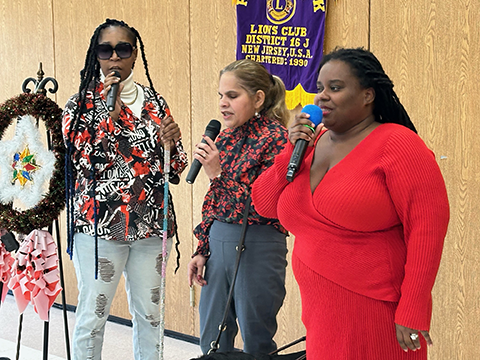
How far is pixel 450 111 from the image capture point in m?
2.71

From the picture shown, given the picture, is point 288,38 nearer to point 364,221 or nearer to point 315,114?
point 315,114

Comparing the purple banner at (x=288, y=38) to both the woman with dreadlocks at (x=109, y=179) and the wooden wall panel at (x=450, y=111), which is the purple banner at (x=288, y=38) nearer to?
the wooden wall panel at (x=450, y=111)

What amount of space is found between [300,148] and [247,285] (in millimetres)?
804

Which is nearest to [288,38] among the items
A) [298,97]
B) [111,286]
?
[298,97]

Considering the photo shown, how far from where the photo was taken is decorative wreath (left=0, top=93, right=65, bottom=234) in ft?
7.67

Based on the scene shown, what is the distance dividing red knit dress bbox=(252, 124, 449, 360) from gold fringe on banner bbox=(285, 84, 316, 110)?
1643mm

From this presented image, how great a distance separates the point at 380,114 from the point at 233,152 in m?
0.78

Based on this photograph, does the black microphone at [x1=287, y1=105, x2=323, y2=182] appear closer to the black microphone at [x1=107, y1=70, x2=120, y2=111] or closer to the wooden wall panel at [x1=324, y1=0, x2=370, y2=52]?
the black microphone at [x1=107, y1=70, x2=120, y2=111]

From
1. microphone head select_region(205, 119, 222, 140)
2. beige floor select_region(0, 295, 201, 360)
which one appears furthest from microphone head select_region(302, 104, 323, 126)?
beige floor select_region(0, 295, 201, 360)

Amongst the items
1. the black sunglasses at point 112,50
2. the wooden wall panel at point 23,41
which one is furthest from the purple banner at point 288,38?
the wooden wall panel at point 23,41

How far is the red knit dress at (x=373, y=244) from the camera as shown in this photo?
1.37 meters

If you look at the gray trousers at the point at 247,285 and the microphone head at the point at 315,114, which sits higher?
the microphone head at the point at 315,114

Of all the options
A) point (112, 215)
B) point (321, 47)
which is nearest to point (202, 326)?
point (112, 215)

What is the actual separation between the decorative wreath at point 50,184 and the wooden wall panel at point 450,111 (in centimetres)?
162
